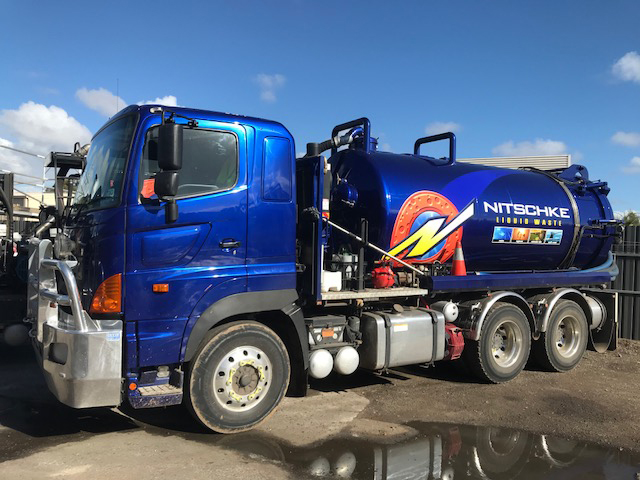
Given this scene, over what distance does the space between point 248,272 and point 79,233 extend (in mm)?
Result: 1560

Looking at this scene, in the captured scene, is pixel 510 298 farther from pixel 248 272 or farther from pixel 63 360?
pixel 63 360

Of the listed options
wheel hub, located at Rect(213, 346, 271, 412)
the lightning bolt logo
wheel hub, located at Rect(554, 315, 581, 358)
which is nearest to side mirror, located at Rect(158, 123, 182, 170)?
wheel hub, located at Rect(213, 346, 271, 412)

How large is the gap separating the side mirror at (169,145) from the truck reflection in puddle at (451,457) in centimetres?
248

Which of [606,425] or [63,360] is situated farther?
[606,425]

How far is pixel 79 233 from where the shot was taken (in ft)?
15.8

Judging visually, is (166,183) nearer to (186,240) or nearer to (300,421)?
(186,240)

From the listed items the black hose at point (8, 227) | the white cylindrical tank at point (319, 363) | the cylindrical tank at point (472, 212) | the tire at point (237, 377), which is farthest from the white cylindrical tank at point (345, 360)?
the black hose at point (8, 227)

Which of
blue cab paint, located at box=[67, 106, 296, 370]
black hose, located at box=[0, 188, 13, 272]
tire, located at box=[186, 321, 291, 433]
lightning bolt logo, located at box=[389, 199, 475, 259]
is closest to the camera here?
blue cab paint, located at box=[67, 106, 296, 370]

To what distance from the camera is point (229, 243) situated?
483 cm

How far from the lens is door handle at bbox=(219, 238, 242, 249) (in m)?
4.80

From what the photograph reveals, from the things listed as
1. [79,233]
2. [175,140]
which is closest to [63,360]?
[79,233]

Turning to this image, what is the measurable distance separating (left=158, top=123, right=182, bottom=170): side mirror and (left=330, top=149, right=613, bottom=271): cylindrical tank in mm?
2708

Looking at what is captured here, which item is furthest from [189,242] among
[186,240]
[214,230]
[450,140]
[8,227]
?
[8,227]

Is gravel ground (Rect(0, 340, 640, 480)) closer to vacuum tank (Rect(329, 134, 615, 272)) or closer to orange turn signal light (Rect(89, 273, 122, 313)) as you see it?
orange turn signal light (Rect(89, 273, 122, 313))
